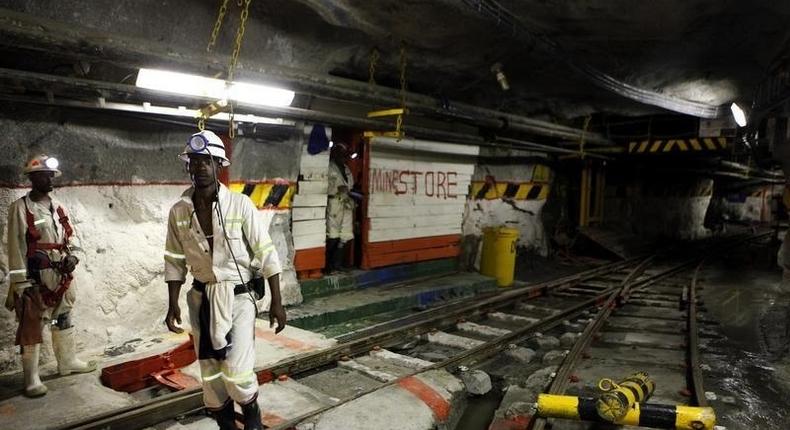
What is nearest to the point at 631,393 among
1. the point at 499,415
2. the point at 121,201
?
the point at 499,415

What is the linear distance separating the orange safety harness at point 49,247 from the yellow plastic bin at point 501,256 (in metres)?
7.60

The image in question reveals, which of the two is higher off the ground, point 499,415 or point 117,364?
point 117,364

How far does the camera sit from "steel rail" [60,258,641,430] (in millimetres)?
3777

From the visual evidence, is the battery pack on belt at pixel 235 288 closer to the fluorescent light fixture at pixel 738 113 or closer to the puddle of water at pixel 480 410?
the puddle of water at pixel 480 410

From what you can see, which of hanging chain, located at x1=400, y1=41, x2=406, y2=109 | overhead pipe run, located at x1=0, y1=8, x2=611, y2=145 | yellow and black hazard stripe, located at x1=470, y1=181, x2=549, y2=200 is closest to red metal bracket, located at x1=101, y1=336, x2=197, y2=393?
overhead pipe run, located at x1=0, y1=8, x2=611, y2=145

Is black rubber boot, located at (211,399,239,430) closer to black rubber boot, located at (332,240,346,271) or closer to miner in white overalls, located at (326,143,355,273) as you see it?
miner in white overalls, located at (326,143,355,273)

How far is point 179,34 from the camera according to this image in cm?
549

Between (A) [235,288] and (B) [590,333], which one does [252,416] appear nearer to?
(A) [235,288]

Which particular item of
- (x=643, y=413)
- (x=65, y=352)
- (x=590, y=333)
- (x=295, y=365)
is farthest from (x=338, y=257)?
(x=643, y=413)

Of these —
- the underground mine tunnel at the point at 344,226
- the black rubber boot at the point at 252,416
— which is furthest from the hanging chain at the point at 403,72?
the black rubber boot at the point at 252,416

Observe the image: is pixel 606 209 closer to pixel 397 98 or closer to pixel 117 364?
pixel 397 98

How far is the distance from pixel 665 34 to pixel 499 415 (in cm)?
676

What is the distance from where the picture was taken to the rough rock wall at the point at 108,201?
Answer: 15.6 ft

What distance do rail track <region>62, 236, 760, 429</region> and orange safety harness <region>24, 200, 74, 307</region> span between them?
128 cm
